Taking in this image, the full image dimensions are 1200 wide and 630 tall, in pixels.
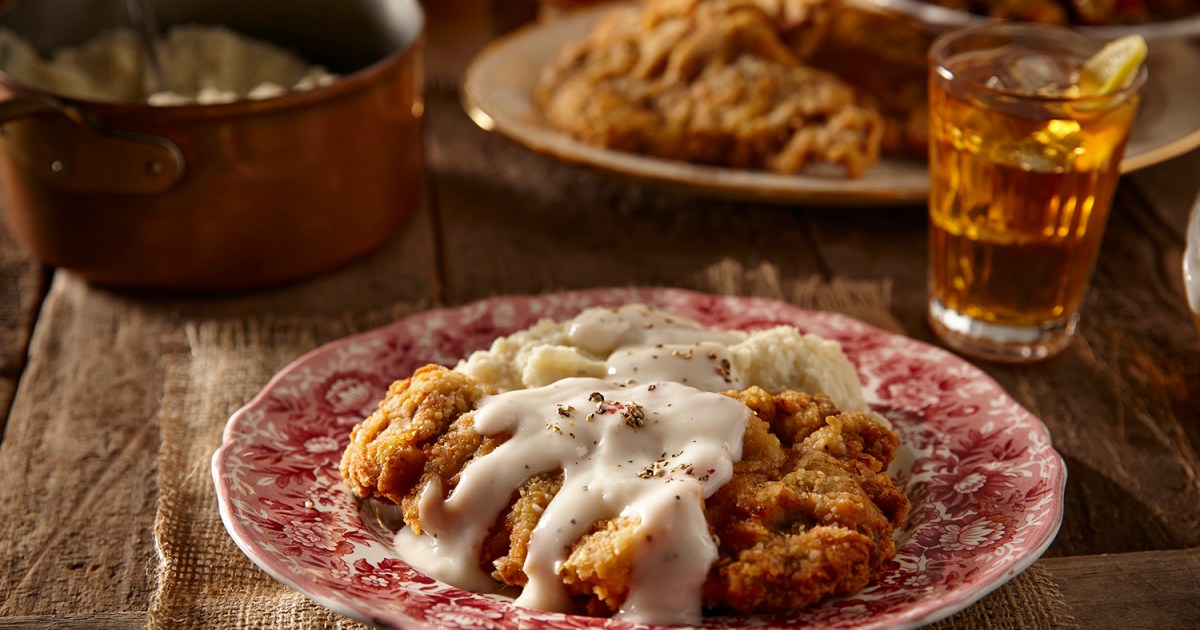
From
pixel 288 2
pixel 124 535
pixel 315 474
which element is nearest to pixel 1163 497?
pixel 315 474

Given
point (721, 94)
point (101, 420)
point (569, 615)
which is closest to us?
point (569, 615)

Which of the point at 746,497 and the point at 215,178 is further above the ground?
the point at 746,497

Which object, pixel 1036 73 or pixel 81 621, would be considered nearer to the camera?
pixel 81 621

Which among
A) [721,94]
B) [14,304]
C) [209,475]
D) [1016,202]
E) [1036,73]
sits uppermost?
[1036,73]

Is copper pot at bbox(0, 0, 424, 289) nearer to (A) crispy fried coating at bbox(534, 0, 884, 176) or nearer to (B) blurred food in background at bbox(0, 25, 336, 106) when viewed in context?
(B) blurred food in background at bbox(0, 25, 336, 106)

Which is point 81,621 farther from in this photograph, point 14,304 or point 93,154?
point 14,304

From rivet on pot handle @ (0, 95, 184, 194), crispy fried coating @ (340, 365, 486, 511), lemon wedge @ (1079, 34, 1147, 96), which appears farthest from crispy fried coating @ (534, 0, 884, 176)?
crispy fried coating @ (340, 365, 486, 511)

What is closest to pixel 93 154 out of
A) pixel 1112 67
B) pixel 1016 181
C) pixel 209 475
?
pixel 209 475
